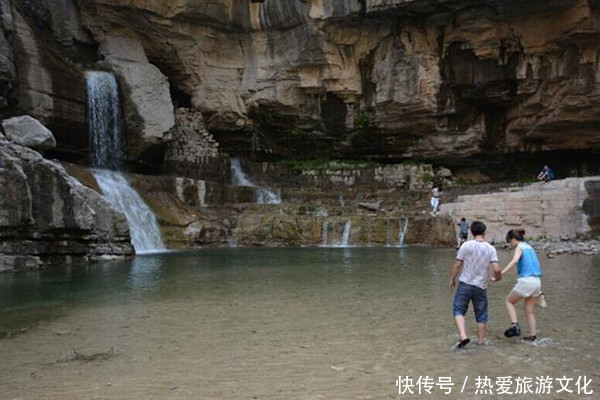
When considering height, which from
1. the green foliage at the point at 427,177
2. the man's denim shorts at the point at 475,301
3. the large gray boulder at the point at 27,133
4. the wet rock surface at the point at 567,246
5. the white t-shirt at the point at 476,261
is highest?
the large gray boulder at the point at 27,133

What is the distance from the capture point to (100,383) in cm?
434

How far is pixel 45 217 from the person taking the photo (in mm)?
13633

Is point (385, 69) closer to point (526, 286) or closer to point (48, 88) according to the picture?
point (48, 88)

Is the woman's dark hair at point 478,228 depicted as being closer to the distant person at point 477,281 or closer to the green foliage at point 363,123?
the distant person at point 477,281

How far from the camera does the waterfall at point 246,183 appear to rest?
981 inches

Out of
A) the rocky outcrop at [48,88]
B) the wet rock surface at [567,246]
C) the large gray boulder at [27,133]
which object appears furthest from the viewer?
the rocky outcrop at [48,88]

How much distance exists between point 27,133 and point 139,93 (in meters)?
9.10

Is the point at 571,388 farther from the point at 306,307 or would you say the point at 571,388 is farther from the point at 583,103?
the point at 583,103

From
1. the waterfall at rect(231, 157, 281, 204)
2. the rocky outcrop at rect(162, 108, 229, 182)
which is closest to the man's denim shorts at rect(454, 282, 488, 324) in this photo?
the waterfall at rect(231, 157, 281, 204)

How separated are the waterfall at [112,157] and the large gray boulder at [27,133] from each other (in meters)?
3.27

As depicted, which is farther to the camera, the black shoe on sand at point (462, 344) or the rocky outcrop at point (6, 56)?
the rocky outcrop at point (6, 56)

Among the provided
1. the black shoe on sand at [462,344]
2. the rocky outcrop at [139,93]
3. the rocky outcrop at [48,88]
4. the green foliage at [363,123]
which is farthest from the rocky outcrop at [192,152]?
the black shoe on sand at [462,344]

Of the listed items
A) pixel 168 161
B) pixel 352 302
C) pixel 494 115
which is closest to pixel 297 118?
pixel 168 161

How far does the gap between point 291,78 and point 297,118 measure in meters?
2.40
